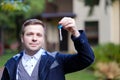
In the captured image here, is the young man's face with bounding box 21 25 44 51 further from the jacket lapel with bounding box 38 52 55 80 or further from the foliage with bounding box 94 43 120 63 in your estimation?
the foliage with bounding box 94 43 120 63

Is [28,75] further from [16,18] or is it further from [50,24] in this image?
[50,24]

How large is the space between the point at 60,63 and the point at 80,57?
15 cm

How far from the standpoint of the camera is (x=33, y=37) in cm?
349

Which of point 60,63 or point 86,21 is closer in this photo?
point 60,63

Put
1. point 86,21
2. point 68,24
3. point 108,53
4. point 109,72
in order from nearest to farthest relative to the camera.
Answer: point 68,24 → point 109,72 → point 108,53 → point 86,21

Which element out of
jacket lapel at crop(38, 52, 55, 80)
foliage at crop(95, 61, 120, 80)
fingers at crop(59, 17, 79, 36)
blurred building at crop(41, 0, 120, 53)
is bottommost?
blurred building at crop(41, 0, 120, 53)

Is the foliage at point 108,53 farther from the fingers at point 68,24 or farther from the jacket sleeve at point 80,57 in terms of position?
the fingers at point 68,24

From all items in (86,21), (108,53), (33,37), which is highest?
(33,37)

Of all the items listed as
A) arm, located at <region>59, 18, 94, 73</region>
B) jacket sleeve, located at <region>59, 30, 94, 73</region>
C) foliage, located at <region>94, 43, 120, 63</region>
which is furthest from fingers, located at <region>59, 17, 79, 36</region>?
foliage, located at <region>94, 43, 120, 63</region>

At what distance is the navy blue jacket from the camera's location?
3438 millimetres

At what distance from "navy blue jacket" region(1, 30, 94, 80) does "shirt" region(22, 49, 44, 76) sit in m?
0.04

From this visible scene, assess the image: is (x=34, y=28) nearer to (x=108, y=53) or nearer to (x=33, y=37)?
(x=33, y=37)

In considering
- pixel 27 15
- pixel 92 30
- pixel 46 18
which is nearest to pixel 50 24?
pixel 46 18

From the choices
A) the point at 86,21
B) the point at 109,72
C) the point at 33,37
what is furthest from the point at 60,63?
the point at 86,21
